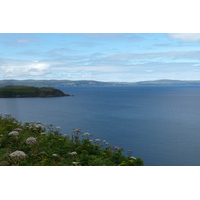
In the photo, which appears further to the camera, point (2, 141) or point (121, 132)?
point (121, 132)

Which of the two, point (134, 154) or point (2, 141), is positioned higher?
point (2, 141)

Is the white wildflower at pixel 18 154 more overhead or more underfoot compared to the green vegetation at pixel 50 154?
more overhead

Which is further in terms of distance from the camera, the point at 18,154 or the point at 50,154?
the point at 50,154

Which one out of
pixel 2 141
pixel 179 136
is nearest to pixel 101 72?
pixel 179 136

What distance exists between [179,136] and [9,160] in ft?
78.4

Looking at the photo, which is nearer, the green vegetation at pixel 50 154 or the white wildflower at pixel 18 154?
the white wildflower at pixel 18 154

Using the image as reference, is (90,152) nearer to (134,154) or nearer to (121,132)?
(134,154)

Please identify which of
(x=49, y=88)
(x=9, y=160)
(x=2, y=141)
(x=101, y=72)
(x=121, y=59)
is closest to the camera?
(x=9, y=160)

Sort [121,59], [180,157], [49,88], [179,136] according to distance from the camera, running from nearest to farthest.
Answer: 1. [180,157]
2. [179,136]
3. [121,59]
4. [49,88]

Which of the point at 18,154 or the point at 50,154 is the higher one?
the point at 18,154

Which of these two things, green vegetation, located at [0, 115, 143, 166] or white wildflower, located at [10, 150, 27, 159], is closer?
white wildflower, located at [10, 150, 27, 159]

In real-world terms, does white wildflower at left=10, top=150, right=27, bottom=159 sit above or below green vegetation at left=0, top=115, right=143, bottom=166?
above
